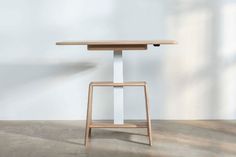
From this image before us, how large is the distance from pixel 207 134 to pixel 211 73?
0.90 m

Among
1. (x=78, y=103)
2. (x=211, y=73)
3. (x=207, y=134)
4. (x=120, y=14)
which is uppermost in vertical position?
(x=120, y=14)

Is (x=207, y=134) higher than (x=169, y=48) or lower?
lower

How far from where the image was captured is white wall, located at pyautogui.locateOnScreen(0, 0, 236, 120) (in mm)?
4004

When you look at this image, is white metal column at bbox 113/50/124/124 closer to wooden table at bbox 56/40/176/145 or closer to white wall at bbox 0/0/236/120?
wooden table at bbox 56/40/176/145

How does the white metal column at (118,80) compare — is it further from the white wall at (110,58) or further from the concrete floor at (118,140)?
the white wall at (110,58)

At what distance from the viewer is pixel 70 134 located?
11.2ft

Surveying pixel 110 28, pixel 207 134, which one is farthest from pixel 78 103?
pixel 207 134

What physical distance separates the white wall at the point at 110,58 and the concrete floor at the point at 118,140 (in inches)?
8.9

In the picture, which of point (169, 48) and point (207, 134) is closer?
point (207, 134)

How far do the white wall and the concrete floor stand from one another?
0.74 feet

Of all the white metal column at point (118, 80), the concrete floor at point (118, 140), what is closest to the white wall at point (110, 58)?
the concrete floor at point (118, 140)

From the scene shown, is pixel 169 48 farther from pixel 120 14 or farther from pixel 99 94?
pixel 99 94

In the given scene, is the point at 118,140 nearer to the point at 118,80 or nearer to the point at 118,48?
the point at 118,80

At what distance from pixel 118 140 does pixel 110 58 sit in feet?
3.76
